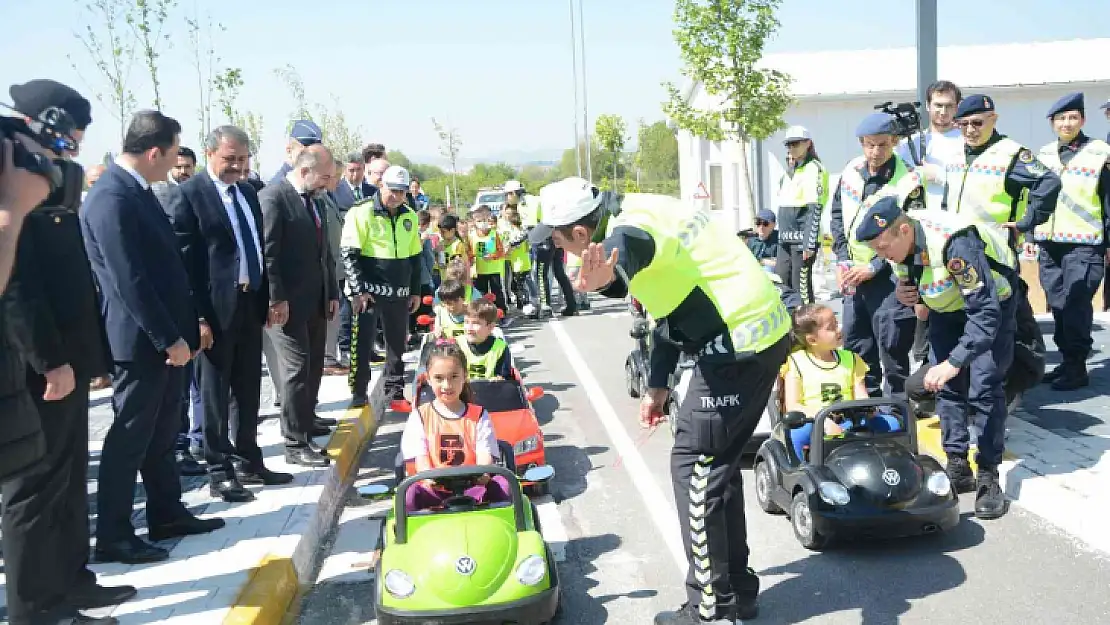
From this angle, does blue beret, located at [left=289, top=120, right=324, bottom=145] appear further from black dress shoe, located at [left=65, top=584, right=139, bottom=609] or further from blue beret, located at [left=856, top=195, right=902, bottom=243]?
blue beret, located at [left=856, top=195, right=902, bottom=243]

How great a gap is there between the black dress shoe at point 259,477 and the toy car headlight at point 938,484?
380 centimetres

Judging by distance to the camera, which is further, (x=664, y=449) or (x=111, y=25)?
(x=111, y=25)

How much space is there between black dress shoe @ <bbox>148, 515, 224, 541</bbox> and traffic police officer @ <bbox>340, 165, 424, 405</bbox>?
3211 millimetres

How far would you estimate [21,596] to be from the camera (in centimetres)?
398

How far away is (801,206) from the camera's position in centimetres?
1052

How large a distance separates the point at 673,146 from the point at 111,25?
58098mm

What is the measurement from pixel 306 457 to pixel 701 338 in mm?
3643

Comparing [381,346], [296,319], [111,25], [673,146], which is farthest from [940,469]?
[673,146]

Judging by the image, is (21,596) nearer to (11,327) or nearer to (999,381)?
(11,327)

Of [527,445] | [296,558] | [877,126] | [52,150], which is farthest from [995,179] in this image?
[52,150]

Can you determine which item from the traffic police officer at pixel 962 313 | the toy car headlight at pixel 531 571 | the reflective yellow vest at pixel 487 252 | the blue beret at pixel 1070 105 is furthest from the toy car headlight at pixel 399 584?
the reflective yellow vest at pixel 487 252

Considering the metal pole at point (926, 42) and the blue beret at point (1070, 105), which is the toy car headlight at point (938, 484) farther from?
the metal pole at point (926, 42)

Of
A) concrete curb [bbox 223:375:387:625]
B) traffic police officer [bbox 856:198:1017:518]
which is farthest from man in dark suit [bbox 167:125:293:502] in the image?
traffic police officer [bbox 856:198:1017:518]

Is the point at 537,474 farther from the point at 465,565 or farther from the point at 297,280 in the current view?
the point at 297,280
